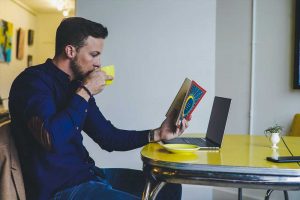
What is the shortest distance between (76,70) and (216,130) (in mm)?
646

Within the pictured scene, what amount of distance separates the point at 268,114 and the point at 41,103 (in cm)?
212

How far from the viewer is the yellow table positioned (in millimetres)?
1220

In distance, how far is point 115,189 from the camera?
161 cm

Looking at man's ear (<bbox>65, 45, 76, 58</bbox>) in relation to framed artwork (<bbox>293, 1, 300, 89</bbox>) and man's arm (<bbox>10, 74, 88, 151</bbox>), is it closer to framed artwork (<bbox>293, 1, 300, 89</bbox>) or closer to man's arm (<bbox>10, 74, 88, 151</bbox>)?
man's arm (<bbox>10, 74, 88, 151</bbox>)

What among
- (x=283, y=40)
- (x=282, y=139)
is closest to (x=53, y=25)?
(x=283, y=40)

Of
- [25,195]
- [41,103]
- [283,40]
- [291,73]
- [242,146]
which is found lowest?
[25,195]

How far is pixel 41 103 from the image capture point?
50.9 inches

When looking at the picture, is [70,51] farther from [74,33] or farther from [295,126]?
[295,126]

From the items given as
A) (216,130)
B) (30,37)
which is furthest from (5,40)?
(216,130)

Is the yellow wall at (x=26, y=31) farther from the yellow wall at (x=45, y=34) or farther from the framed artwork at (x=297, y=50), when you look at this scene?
the framed artwork at (x=297, y=50)

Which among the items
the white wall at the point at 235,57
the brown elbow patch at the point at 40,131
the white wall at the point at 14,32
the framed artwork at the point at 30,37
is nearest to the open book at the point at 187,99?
the brown elbow patch at the point at 40,131

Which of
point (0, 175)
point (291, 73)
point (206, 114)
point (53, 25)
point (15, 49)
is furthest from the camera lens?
point (53, 25)

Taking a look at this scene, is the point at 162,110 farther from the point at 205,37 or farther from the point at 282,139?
the point at 282,139

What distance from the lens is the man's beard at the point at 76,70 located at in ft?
5.11
